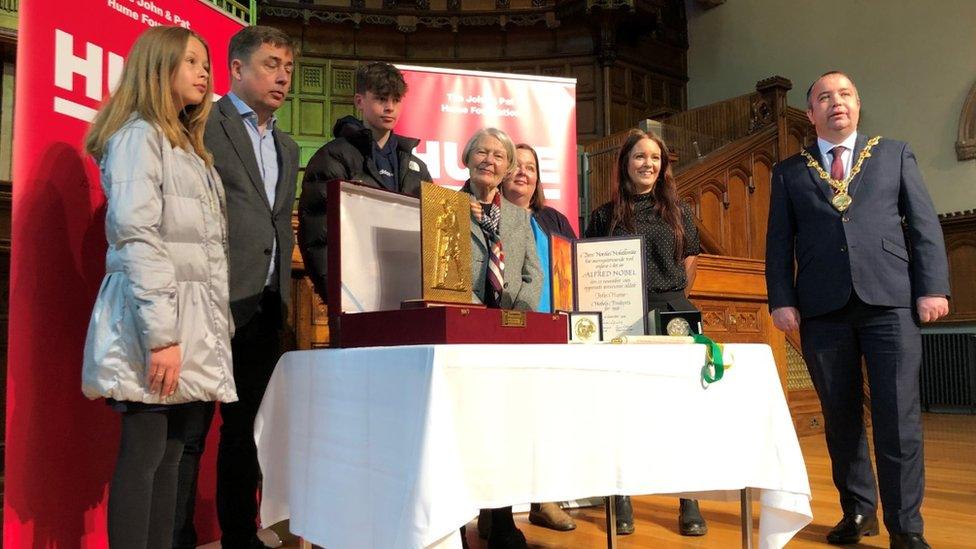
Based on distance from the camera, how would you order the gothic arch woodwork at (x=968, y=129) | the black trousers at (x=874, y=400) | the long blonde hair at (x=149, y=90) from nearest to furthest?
the long blonde hair at (x=149, y=90) < the black trousers at (x=874, y=400) < the gothic arch woodwork at (x=968, y=129)

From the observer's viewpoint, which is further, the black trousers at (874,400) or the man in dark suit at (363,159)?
the black trousers at (874,400)

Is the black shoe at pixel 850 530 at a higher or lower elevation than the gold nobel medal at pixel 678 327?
lower

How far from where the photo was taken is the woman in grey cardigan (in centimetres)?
166

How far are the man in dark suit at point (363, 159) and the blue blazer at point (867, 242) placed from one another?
129 cm

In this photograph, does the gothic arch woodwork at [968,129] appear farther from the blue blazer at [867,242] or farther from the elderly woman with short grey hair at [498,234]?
the elderly woman with short grey hair at [498,234]

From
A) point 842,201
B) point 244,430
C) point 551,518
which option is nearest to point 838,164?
point 842,201

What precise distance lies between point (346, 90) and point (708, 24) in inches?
203

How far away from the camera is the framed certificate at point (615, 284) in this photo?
1857 mm

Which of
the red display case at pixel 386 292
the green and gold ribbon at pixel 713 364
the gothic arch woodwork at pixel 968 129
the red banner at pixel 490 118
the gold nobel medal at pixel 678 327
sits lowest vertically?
the green and gold ribbon at pixel 713 364

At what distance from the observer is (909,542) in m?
2.30

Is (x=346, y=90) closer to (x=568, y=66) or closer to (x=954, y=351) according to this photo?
(x=568, y=66)

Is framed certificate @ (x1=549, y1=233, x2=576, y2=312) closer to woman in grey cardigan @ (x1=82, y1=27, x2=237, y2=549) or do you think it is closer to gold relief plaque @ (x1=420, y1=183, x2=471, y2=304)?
gold relief plaque @ (x1=420, y1=183, x2=471, y2=304)

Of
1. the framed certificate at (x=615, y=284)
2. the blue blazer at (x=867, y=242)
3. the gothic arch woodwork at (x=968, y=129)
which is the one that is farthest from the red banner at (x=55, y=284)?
the gothic arch woodwork at (x=968, y=129)

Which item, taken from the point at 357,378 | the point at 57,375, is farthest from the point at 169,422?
the point at 357,378
